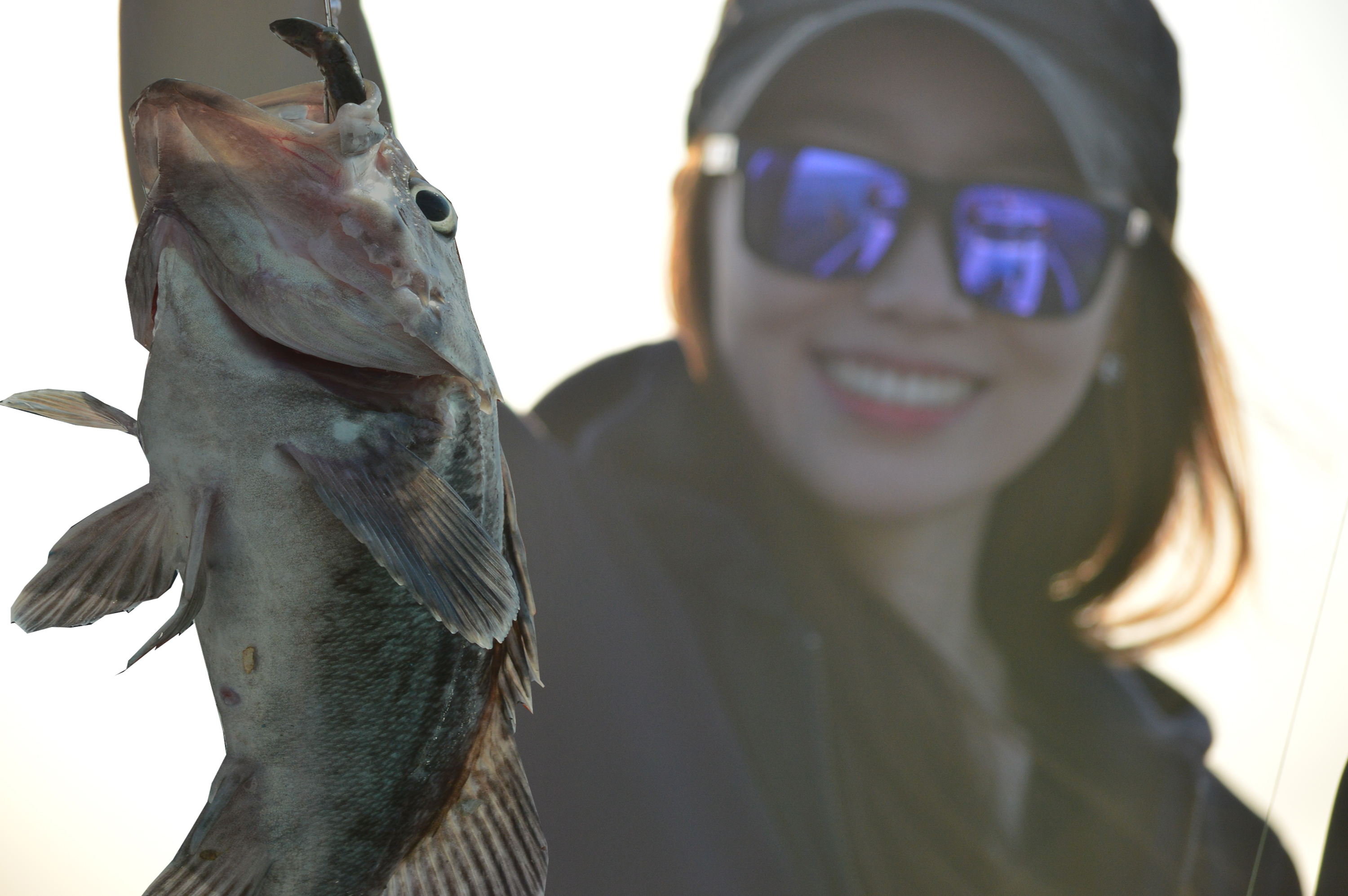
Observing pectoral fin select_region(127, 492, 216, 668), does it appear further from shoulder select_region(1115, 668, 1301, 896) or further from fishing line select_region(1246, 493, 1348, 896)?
fishing line select_region(1246, 493, 1348, 896)

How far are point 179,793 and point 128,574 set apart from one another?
1508 mm

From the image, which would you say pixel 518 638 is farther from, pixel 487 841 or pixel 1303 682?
pixel 1303 682

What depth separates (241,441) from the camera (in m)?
0.40

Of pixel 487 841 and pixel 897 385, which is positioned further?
pixel 897 385

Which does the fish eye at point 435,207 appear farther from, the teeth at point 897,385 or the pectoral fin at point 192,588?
the teeth at point 897,385

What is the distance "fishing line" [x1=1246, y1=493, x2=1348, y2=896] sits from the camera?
160 centimetres

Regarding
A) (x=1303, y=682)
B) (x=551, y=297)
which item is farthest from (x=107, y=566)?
(x=1303, y=682)

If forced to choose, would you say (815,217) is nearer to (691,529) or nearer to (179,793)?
(691,529)

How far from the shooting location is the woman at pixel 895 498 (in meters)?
1.60

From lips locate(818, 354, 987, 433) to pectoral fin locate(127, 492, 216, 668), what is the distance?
1.43 metres

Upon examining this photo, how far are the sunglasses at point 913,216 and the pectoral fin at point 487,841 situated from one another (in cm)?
132

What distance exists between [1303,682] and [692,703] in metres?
1.39

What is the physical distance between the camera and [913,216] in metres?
1.59

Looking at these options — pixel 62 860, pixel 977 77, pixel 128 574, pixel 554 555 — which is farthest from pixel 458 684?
pixel 62 860
